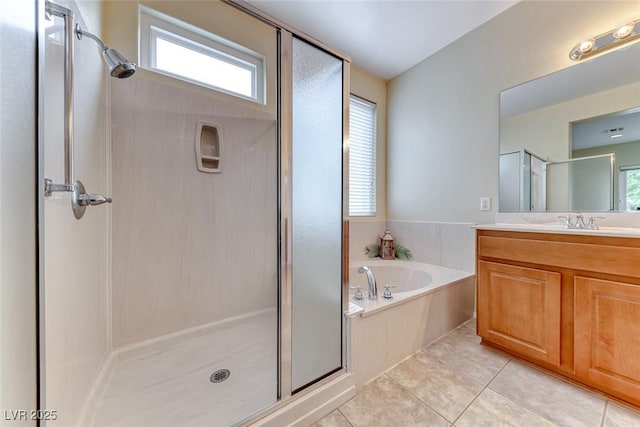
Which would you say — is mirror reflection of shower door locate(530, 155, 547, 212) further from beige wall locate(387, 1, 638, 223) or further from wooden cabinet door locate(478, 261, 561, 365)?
wooden cabinet door locate(478, 261, 561, 365)

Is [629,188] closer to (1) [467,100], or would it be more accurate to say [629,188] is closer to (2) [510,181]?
(2) [510,181]

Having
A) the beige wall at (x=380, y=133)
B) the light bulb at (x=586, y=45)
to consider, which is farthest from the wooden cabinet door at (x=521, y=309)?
the light bulb at (x=586, y=45)

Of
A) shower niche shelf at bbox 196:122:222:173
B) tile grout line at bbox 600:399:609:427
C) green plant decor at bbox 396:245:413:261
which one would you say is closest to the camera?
tile grout line at bbox 600:399:609:427

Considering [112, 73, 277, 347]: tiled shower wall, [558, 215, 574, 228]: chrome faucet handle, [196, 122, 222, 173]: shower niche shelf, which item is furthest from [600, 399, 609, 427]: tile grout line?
[196, 122, 222, 173]: shower niche shelf

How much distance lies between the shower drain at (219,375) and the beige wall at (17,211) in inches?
37.5

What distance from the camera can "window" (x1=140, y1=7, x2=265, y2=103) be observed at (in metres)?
1.65

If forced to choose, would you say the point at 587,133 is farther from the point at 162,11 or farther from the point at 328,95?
the point at 162,11

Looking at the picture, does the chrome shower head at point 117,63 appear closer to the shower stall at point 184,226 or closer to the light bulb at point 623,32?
the shower stall at point 184,226

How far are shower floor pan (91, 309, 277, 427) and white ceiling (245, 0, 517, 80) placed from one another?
231 cm

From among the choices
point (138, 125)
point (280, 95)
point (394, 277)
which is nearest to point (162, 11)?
point (138, 125)

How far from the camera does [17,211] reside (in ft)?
1.64

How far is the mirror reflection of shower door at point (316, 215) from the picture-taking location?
1186mm

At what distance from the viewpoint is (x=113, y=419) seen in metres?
A: 1.11

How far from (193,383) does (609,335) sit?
7.04ft
